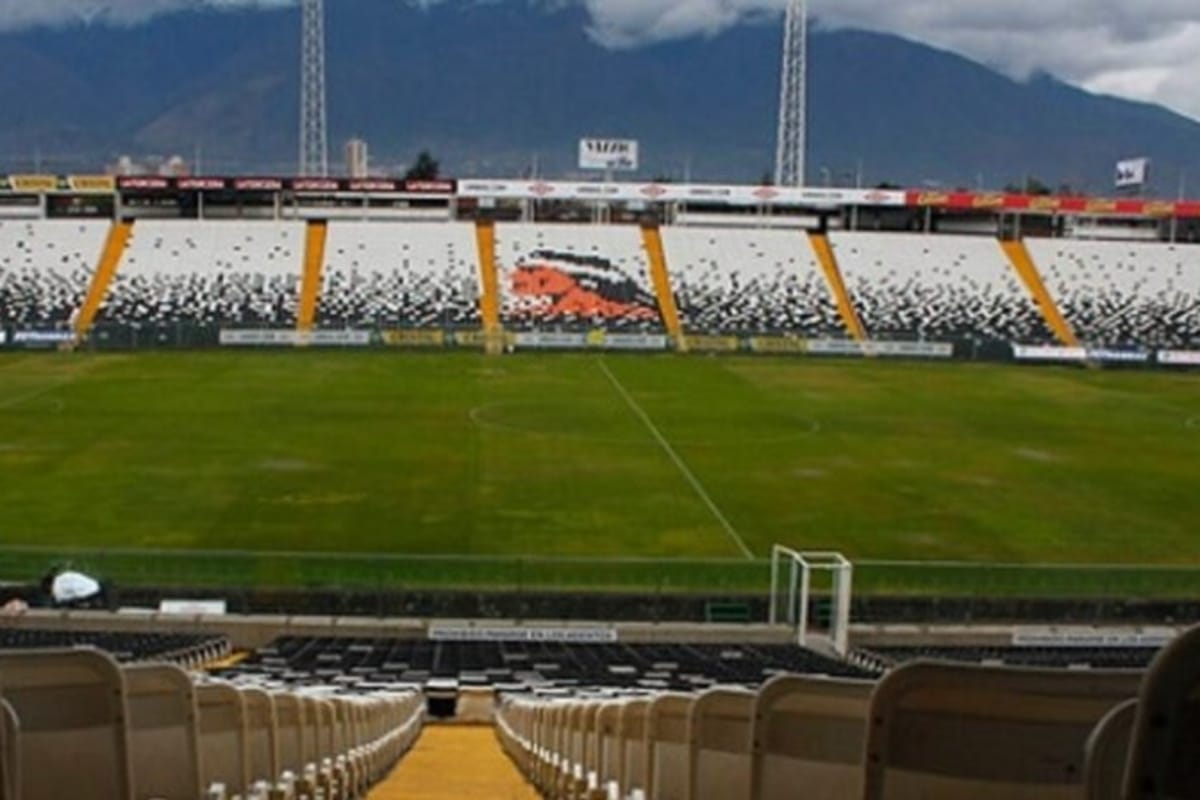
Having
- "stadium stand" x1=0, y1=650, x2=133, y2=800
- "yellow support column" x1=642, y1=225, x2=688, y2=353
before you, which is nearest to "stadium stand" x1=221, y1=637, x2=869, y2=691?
"stadium stand" x1=0, y1=650, x2=133, y2=800

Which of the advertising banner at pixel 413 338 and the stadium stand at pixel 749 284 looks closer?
the advertising banner at pixel 413 338

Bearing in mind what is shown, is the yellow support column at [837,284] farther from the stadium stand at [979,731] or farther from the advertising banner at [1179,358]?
the stadium stand at [979,731]

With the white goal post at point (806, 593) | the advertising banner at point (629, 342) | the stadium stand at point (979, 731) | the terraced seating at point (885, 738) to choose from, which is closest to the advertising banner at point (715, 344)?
the advertising banner at point (629, 342)

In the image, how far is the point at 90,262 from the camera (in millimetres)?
74750

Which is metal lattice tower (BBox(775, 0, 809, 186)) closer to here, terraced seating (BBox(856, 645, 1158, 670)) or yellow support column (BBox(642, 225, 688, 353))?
yellow support column (BBox(642, 225, 688, 353))

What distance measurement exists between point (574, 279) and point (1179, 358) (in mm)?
32257

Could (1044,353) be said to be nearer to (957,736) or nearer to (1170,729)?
(957,736)

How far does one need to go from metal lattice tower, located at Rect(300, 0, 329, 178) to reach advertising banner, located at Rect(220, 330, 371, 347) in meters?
26.9

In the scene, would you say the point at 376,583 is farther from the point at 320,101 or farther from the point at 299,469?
the point at 320,101

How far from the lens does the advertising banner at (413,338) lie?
223 ft

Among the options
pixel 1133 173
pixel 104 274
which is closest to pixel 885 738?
pixel 104 274

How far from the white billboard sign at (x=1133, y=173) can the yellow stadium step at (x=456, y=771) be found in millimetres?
95389

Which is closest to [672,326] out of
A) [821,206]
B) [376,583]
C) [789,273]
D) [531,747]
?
[789,273]

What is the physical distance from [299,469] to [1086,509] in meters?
19.9
